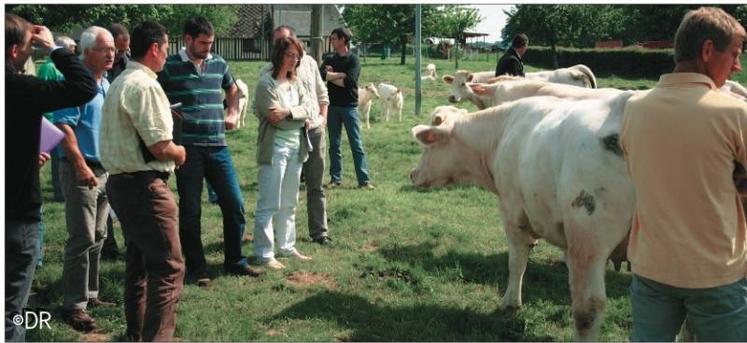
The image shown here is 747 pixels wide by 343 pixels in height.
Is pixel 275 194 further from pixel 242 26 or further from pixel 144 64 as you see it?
pixel 242 26

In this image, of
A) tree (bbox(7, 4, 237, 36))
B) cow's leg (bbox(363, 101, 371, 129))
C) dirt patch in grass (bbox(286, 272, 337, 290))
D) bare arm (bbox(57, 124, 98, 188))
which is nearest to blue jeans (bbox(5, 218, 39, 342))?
bare arm (bbox(57, 124, 98, 188))

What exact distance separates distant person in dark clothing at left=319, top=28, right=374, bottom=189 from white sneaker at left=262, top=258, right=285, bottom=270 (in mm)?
3774

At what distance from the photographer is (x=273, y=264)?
672 cm

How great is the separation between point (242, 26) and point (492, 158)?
63419 millimetres

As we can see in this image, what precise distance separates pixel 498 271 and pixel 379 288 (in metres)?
1.19

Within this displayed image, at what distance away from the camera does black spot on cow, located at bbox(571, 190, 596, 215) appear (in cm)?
402

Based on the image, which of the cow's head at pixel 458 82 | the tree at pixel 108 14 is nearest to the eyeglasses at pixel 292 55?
the tree at pixel 108 14

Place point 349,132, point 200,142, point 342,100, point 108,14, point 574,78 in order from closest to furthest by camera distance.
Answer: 1. point 200,142
2. point 342,100
3. point 349,132
4. point 574,78
5. point 108,14

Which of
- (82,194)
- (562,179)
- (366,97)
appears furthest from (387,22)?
(562,179)

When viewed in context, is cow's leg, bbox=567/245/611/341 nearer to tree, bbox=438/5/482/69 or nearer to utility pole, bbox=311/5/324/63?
utility pole, bbox=311/5/324/63

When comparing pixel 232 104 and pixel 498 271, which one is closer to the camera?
pixel 498 271

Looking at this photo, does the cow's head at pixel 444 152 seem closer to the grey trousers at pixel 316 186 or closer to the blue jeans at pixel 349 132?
the grey trousers at pixel 316 186

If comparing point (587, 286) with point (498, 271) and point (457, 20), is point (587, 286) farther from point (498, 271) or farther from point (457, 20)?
point (457, 20)

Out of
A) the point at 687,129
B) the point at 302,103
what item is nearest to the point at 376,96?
the point at 302,103
